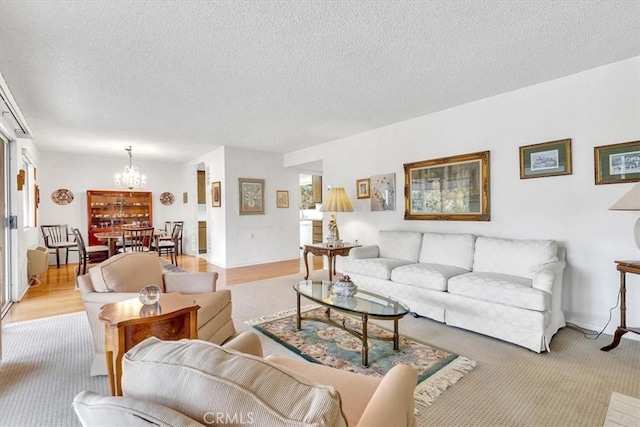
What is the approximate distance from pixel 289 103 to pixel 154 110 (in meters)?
1.73

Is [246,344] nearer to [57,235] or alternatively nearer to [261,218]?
[261,218]

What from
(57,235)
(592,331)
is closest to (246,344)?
(592,331)

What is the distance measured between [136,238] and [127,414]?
584 cm

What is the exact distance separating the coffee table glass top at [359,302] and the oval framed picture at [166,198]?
661cm

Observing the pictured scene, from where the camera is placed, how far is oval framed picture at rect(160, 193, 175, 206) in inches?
329

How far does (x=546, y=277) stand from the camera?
265 centimetres

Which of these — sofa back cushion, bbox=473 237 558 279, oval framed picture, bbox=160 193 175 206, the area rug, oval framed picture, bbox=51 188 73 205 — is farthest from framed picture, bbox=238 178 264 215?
sofa back cushion, bbox=473 237 558 279

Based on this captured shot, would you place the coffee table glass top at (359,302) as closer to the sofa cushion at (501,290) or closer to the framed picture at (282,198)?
the sofa cushion at (501,290)

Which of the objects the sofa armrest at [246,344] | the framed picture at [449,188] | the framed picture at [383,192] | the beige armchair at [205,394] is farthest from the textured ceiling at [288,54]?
the beige armchair at [205,394]

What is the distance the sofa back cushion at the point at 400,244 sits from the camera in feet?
13.6

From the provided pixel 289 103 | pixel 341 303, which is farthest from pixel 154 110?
pixel 341 303

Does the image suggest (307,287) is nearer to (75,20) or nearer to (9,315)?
(75,20)

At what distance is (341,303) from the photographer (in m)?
2.60

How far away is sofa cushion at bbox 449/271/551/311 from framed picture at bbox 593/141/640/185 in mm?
1200
